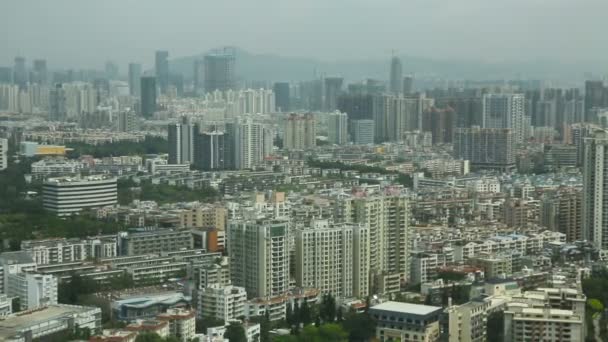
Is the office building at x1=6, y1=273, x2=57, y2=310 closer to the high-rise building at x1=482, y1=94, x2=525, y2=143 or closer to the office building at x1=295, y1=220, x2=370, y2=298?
the office building at x1=295, y1=220, x2=370, y2=298

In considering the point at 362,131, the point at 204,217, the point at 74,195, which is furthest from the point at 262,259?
the point at 362,131

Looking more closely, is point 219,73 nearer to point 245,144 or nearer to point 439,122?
point 439,122

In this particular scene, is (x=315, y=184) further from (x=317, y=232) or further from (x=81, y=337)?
(x=81, y=337)

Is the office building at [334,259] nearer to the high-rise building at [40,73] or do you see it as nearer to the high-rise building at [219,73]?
the high-rise building at [40,73]

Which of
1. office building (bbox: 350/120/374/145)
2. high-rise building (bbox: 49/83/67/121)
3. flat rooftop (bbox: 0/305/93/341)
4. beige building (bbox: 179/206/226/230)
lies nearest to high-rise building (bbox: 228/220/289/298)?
flat rooftop (bbox: 0/305/93/341)

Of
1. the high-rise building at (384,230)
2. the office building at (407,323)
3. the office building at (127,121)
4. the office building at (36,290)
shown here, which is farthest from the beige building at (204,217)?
the office building at (127,121)
